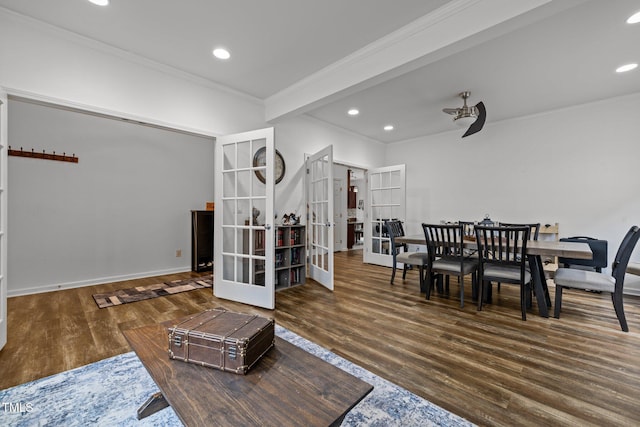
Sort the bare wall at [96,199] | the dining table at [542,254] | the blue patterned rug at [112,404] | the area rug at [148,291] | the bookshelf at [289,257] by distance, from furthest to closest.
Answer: the bookshelf at [289,257] → the bare wall at [96,199] → the area rug at [148,291] → the dining table at [542,254] → the blue patterned rug at [112,404]

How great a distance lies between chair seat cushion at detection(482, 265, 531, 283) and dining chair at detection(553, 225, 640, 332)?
1.03 feet

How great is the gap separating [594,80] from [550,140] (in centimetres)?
127

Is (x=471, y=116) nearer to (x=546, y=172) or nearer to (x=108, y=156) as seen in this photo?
(x=546, y=172)

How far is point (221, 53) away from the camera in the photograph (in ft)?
9.81

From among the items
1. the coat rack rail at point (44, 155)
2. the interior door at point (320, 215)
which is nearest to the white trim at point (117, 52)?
the interior door at point (320, 215)

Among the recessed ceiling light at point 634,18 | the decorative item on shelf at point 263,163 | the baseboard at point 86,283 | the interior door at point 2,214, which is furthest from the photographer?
the baseboard at point 86,283

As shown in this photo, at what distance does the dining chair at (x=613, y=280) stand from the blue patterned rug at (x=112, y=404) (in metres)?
2.25

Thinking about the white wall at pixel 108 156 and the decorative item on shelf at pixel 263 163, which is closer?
the white wall at pixel 108 156

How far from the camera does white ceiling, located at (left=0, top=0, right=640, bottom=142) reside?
2.26 m

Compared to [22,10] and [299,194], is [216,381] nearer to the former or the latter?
[22,10]

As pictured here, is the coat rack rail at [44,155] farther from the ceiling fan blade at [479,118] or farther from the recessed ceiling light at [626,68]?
the recessed ceiling light at [626,68]

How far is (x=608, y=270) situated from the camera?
167 inches

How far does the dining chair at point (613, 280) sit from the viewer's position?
2.59 metres

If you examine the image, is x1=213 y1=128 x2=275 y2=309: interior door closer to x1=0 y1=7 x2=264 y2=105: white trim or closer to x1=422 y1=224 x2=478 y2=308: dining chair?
x1=0 y1=7 x2=264 y2=105: white trim
